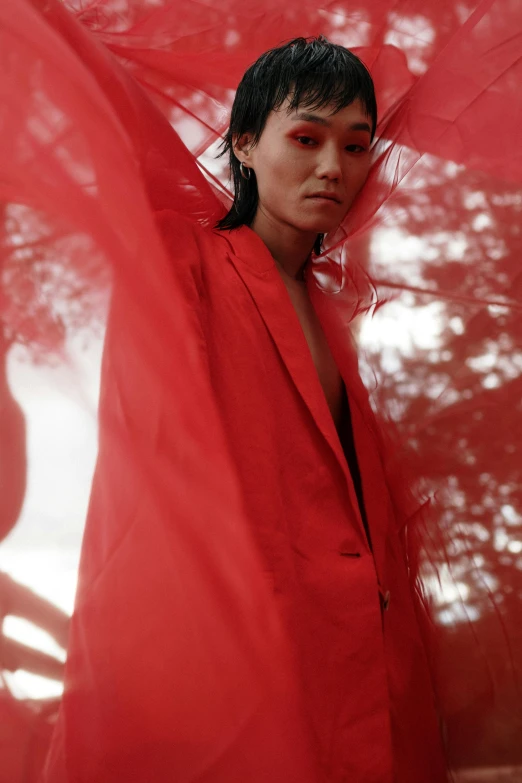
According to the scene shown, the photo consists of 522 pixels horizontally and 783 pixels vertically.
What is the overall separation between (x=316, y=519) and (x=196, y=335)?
307mm

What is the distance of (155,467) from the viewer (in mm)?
913

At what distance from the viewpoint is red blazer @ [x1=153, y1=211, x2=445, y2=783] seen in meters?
1.05

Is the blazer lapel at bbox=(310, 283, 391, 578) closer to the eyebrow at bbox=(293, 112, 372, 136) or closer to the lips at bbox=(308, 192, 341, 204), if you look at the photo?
the lips at bbox=(308, 192, 341, 204)

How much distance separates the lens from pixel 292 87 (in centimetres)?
131

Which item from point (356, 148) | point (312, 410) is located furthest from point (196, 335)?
point (356, 148)

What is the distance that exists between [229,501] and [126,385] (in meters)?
0.17

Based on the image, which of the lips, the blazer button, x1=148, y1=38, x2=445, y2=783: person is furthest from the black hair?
the blazer button

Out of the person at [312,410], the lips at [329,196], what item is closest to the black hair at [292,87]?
the person at [312,410]

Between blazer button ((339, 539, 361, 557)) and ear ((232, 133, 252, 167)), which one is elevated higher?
ear ((232, 133, 252, 167))

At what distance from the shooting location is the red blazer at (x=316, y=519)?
105 cm

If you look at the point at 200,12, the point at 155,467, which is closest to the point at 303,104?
the point at 200,12

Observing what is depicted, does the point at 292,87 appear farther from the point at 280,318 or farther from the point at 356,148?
the point at 280,318

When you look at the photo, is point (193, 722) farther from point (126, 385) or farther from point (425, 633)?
point (425, 633)

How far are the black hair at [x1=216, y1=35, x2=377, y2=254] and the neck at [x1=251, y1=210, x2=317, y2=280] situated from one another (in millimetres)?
21
